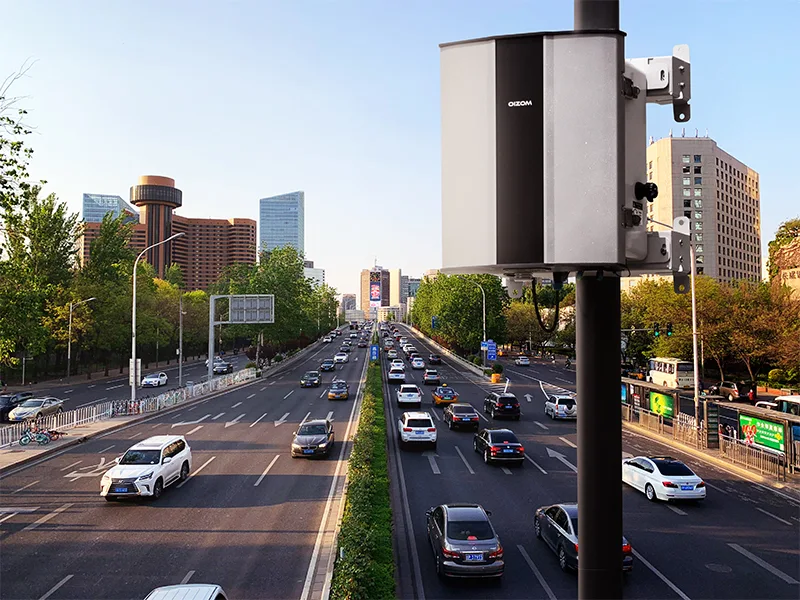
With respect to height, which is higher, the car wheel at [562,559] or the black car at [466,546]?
the black car at [466,546]

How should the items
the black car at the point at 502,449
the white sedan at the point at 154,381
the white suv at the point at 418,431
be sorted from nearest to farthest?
the black car at the point at 502,449
the white suv at the point at 418,431
the white sedan at the point at 154,381

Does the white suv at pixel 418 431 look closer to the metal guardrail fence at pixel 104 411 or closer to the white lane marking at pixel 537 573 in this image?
the white lane marking at pixel 537 573

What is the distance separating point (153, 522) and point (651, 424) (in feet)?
88.3

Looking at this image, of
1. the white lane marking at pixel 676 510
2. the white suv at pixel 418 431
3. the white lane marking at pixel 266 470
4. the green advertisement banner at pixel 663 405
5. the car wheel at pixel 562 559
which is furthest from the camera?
the green advertisement banner at pixel 663 405

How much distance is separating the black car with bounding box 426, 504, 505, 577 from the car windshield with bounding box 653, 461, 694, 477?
8743 millimetres

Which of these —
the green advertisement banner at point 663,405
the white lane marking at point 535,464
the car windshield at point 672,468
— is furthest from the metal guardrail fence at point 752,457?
the white lane marking at point 535,464

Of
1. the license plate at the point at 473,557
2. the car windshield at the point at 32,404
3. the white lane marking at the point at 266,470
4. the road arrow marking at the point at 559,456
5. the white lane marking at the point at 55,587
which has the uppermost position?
the license plate at the point at 473,557

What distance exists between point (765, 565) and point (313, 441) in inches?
646

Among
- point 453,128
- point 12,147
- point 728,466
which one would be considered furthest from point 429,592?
point 12,147

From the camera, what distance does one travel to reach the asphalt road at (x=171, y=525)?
12.4 metres

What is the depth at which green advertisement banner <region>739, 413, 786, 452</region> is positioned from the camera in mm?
22077

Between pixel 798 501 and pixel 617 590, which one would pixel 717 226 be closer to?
pixel 798 501

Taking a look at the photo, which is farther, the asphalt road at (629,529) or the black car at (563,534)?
the black car at (563,534)

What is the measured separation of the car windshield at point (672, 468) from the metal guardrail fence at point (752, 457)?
5475mm
